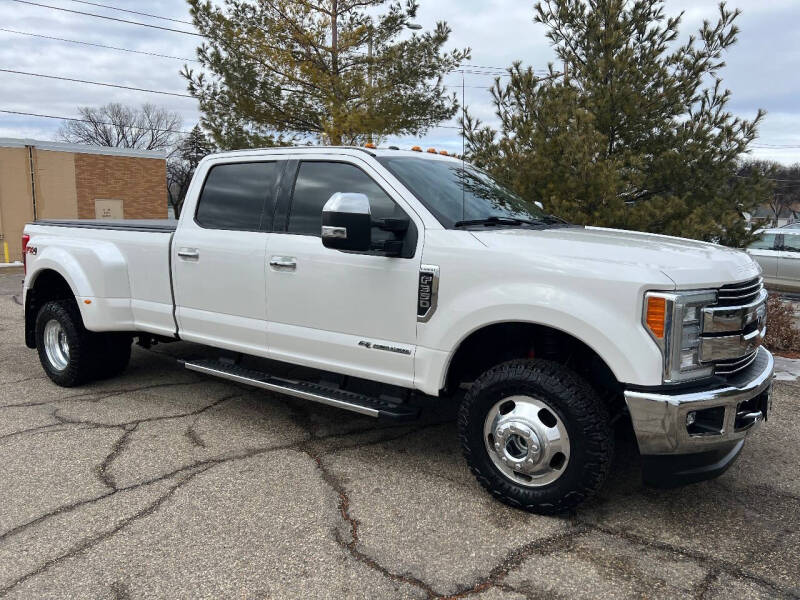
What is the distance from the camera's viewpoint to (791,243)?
13.1 m

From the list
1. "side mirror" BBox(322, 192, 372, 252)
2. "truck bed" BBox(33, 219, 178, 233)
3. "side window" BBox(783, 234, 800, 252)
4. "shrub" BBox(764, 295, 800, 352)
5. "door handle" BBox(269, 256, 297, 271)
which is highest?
"side mirror" BBox(322, 192, 372, 252)

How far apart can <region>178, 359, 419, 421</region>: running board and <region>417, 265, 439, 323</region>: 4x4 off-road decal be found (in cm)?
57

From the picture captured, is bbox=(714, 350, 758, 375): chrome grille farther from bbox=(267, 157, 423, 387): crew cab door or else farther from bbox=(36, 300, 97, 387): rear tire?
bbox=(36, 300, 97, 387): rear tire

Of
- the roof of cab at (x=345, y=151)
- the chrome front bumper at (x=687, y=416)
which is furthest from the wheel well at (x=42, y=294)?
the chrome front bumper at (x=687, y=416)

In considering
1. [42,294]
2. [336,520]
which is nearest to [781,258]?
[336,520]

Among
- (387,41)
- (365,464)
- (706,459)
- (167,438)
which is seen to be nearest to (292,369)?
(167,438)

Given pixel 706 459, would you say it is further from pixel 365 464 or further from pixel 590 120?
pixel 590 120

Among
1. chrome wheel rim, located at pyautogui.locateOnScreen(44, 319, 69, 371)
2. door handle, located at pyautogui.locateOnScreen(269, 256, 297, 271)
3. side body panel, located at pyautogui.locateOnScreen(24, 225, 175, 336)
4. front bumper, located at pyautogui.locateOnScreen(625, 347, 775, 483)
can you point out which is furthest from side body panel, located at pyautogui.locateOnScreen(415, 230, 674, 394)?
chrome wheel rim, located at pyautogui.locateOnScreen(44, 319, 69, 371)

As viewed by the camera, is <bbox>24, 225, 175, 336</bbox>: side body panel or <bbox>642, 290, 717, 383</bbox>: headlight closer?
<bbox>642, 290, 717, 383</bbox>: headlight

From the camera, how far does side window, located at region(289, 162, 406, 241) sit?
3.97 metres

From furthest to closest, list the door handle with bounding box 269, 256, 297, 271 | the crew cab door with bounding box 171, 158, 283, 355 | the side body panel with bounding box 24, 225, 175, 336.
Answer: the side body panel with bounding box 24, 225, 175, 336 < the crew cab door with bounding box 171, 158, 283, 355 < the door handle with bounding box 269, 256, 297, 271

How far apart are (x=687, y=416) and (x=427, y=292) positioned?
1420 mm

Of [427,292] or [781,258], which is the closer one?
[427,292]

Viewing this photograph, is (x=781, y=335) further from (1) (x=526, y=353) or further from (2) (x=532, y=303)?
(2) (x=532, y=303)
